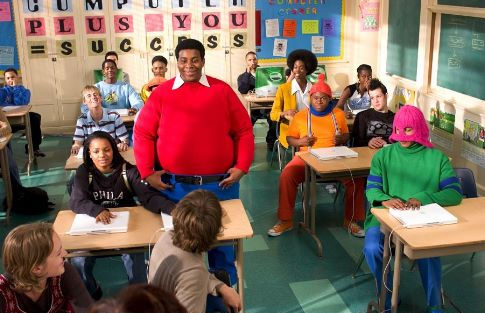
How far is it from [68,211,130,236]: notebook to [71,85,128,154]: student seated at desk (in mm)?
1642

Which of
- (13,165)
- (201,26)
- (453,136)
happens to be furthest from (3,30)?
(453,136)

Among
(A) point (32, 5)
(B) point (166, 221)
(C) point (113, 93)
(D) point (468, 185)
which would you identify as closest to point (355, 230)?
(D) point (468, 185)

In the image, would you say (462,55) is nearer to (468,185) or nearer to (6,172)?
(468,185)

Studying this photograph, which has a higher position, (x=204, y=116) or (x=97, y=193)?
(x=204, y=116)

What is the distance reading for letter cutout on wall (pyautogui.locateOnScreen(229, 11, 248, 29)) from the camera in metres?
8.29

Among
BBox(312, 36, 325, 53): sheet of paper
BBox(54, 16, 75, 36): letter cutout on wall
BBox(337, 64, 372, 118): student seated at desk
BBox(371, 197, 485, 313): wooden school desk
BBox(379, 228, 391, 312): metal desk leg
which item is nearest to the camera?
BBox(371, 197, 485, 313): wooden school desk

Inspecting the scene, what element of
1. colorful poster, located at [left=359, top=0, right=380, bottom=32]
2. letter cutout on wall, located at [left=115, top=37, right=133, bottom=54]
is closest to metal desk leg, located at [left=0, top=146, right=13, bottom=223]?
letter cutout on wall, located at [left=115, top=37, right=133, bottom=54]

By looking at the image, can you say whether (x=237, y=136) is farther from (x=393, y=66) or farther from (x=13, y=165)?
(x=393, y=66)

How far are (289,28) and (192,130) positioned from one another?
18.5ft

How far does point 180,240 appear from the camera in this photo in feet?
7.44

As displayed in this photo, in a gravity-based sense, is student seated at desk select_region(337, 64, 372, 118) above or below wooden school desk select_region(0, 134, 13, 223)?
above

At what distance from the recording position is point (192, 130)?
3250 mm

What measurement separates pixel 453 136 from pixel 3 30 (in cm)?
592

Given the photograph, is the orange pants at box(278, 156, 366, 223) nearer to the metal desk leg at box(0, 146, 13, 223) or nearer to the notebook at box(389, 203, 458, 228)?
the notebook at box(389, 203, 458, 228)
